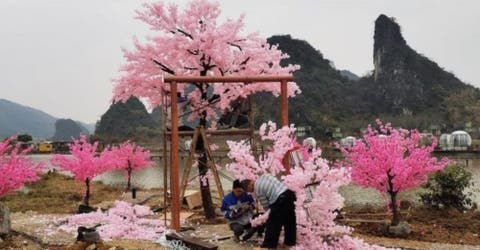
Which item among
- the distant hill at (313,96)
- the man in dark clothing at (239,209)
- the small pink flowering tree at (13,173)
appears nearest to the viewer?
the man in dark clothing at (239,209)

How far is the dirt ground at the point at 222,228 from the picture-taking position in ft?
28.7

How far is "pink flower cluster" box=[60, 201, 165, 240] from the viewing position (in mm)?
9328

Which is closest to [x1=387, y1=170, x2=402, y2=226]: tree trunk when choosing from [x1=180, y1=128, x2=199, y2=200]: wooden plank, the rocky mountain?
[x1=180, y1=128, x2=199, y2=200]: wooden plank

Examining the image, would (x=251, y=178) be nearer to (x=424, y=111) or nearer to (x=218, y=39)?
(x=218, y=39)

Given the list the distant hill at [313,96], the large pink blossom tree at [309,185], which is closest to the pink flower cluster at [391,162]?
the large pink blossom tree at [309,185]

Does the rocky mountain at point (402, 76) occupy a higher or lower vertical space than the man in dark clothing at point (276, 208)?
higher

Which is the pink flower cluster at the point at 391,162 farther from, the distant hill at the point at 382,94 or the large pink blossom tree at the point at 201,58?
the distant hill at the point at 382,94

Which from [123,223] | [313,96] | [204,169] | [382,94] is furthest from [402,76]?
[123,223]

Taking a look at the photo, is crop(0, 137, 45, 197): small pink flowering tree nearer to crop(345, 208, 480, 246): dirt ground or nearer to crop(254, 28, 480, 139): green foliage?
crop(345, 208, 480, 246): dirt ground

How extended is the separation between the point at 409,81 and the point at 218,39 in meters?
72.1

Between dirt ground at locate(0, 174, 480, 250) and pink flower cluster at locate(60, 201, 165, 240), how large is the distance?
469 mm

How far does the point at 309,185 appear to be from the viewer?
25.8 ft

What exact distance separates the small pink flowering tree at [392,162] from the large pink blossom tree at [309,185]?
277cm

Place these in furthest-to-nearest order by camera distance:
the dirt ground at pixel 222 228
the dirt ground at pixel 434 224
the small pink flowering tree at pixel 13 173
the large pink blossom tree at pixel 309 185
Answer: the dirt ground at pixel 434 224
the small pink flowering tree at pixel 13 173
the dirt ground at pixel 222 228
the large pink blossom tree at pixel 309 185
